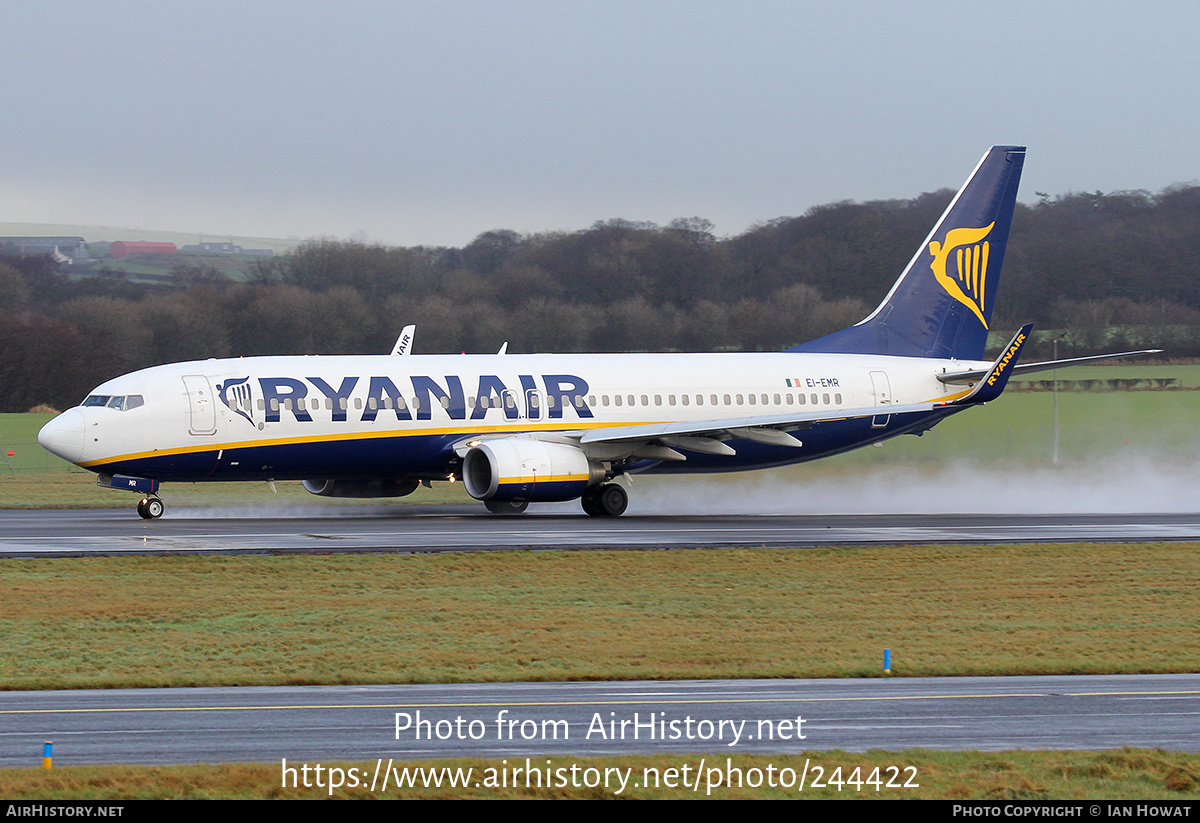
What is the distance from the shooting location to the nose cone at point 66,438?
31.5 meters

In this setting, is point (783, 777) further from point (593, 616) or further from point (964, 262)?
point (964, 262)

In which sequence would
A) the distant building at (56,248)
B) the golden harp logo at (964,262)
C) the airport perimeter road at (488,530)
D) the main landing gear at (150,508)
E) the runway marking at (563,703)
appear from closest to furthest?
the runway marking at (563,703) → the airport perimeter road at (488,530) → the main landing gear at (150,508) → the golden harp logo at (964,262) → the distant building at (56,248)

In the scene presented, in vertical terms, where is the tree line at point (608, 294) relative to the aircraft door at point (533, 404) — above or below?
above

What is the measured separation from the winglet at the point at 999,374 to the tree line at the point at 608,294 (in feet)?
43.3

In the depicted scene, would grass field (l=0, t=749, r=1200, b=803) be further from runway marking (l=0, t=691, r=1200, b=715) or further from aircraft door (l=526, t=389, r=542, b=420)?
aircraft door (l=526, t=389, r=542, b=420)

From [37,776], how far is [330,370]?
24.6m

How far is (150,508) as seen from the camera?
32.9 metres

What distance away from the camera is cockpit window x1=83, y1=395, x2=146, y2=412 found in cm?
3203

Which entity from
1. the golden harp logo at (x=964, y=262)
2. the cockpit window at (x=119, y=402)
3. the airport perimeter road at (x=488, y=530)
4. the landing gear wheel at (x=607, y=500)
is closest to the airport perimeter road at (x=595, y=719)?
the airport perimeter road at (x=488, y=530)

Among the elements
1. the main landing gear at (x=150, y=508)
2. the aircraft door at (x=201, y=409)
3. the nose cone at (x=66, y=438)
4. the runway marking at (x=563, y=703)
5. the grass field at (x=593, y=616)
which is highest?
the aircraft door at (x=201, y=409)

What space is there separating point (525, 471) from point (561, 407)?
3.39 m

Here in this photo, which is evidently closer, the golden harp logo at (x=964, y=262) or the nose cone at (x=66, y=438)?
the nose cone at (x=66, y=438)

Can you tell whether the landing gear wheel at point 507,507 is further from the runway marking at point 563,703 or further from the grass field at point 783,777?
the grass field at point 783,777

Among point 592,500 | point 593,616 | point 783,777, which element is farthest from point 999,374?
point 783,777
